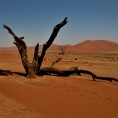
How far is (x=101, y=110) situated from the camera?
6477mm

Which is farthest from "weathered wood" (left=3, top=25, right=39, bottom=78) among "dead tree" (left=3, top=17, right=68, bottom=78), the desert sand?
the desert sand

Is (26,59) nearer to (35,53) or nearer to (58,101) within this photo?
(35,53)

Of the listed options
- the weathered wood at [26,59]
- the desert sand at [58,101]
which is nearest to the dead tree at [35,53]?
the weathered wood at [26,59]

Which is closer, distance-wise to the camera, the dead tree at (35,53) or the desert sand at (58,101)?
the desert sand at (58,101)

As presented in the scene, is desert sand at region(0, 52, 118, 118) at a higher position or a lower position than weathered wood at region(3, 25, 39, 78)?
lower

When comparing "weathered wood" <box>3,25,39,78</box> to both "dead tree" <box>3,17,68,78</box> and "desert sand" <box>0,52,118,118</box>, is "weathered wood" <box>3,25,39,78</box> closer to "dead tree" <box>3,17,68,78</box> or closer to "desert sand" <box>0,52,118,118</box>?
"dead tree" <box>3,17,68,78</box>

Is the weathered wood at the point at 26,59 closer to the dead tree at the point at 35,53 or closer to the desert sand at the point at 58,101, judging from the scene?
the dead tree at the point at 35,53

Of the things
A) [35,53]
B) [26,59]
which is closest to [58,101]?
[35,53]

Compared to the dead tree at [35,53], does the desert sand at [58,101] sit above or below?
below

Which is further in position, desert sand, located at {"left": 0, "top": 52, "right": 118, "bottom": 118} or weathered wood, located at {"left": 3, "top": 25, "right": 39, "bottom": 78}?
weathered wood, located at {"left": 3, "top": 25, "right": 39, "bottom": 78}

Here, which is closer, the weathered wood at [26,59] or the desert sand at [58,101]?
the desert sand at [58,101]

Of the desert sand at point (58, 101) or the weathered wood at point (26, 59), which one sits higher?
the weathered wood at point (26, 59)

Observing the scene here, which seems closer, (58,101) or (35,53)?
(58,101)

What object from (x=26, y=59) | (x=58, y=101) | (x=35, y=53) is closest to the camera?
(x=58, y=101)
